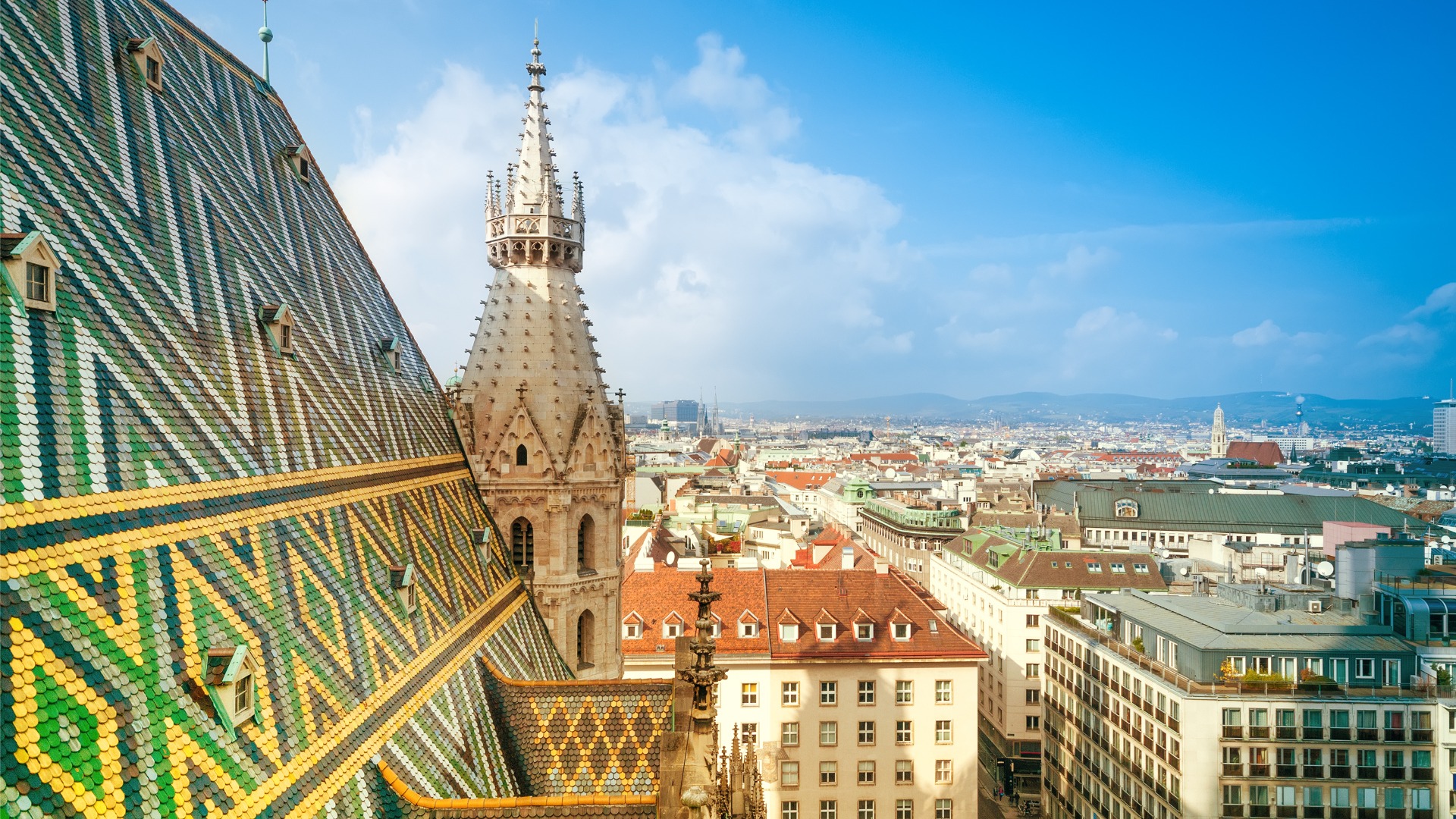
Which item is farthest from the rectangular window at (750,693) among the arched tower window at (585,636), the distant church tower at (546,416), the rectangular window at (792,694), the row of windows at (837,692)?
the arched tower window at (585,636)

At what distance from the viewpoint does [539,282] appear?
1107 inches

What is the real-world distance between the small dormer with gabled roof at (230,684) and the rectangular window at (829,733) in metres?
38.1

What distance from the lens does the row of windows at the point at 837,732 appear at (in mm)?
46625

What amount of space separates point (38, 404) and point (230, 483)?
11.7ft

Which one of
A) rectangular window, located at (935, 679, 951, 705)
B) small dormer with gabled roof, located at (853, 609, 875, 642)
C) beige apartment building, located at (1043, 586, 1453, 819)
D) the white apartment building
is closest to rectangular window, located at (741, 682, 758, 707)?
small dormer with gabled roof, located at (853, 609, 875, 642)

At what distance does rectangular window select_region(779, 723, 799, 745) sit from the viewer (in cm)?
4672

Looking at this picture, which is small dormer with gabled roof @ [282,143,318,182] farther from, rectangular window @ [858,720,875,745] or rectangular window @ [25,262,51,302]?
rectangular window @ [858,720,875,745]

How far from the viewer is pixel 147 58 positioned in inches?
642

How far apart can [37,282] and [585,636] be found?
20.5 metres

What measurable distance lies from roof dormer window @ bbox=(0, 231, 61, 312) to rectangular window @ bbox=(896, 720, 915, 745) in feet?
140

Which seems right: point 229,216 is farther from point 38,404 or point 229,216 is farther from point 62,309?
point 38,404

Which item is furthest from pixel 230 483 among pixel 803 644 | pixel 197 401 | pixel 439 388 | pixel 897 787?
pixel 897 787

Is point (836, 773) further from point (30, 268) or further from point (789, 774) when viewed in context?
point (30, 268)

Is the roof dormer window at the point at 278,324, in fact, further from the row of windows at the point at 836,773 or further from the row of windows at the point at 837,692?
the row of windows at the point at 836,773
